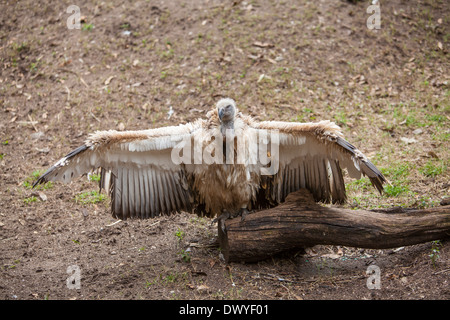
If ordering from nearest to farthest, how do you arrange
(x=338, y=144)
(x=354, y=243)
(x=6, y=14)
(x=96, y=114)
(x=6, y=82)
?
(x=338, y=144)
(x=354, y=243)
(x=96, y=114)
(x=6, y=82)
(x=6, y=14)

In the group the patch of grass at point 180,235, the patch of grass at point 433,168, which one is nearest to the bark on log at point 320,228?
the patch of grass at point 180,235

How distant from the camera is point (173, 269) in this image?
5230mm

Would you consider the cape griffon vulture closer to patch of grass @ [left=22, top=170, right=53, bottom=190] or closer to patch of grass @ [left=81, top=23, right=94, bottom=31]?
patch of grass @ [left=22, top=170, right=53, bottom=190]

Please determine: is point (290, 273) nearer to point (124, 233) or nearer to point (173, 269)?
point (173, 269)

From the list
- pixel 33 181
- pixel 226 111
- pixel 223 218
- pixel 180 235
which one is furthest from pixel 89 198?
pixel 226 111

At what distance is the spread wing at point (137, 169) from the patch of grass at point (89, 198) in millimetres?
1651

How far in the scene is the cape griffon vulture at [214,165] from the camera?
4840 millimetres

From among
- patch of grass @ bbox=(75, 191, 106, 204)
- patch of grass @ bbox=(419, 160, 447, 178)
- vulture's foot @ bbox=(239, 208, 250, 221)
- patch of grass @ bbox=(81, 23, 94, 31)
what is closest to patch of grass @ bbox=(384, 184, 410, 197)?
patch of grass @ bbox=(419, 160, 447, 178)

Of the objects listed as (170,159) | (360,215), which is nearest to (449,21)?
(360,215)

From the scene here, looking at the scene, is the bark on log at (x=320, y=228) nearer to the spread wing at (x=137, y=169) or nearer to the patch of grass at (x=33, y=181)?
the spread wing at (x=137, y=169)

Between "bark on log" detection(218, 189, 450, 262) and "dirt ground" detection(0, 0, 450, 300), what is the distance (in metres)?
0.23

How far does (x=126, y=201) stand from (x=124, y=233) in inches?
42.6

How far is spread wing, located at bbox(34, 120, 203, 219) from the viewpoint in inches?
191

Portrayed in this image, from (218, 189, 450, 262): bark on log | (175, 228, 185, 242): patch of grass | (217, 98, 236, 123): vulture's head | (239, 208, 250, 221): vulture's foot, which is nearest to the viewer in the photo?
(218, 189, 450, 262): bark on log
